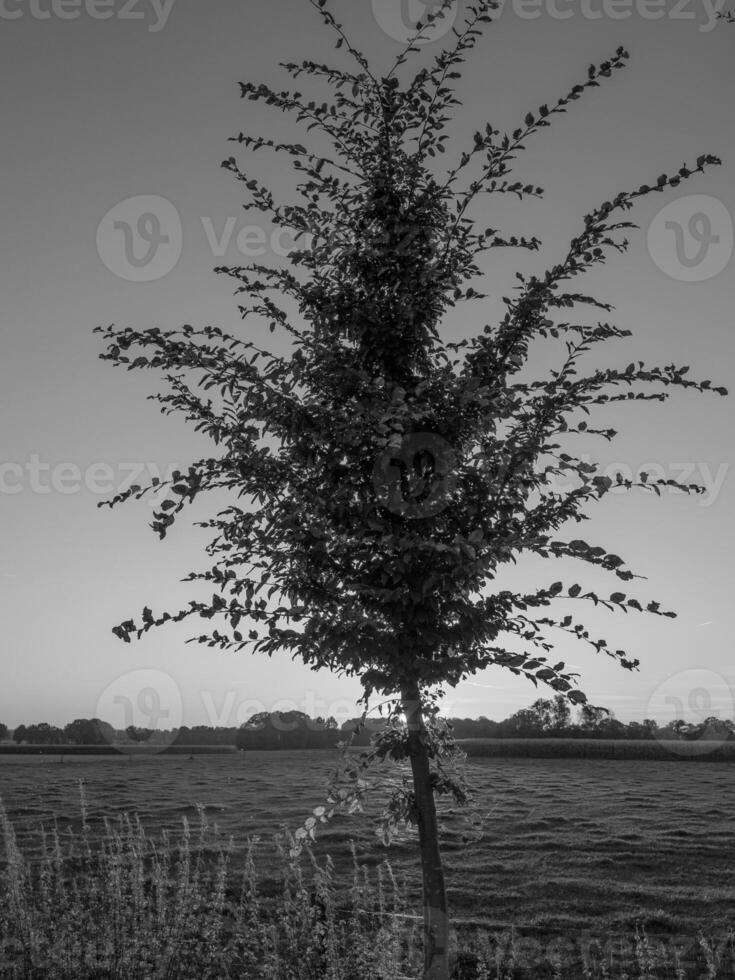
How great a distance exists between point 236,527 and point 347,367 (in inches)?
65.7

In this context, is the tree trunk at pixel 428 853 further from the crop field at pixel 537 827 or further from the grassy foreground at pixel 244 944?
the crop field at pixel 537 827

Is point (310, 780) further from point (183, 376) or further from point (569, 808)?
point (183, 376)

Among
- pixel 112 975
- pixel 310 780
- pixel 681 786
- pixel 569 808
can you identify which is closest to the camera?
pixel 112 975

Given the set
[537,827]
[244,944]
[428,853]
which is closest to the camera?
[428,853]

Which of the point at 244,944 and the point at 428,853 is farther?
the point at 244,944

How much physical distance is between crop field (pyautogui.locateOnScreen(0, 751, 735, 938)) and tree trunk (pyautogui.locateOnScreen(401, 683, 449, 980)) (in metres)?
0.54

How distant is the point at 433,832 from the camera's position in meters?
6.34

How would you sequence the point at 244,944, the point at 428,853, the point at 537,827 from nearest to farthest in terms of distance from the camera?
the point at 428,853 < the point at 244,944 < the point at 537,827

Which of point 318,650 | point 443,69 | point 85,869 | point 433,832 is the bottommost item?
point 85,869

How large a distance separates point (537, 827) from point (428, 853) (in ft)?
78.7

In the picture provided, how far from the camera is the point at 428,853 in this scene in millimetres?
6211

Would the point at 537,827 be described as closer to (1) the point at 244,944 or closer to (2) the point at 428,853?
(1) the point at 244,944

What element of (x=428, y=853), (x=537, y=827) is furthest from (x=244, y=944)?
(x=537, y=827)

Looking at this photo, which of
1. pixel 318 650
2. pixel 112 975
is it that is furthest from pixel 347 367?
pixel 112 975
